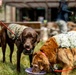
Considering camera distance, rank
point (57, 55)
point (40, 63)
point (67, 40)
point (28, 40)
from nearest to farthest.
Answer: point (40, 63), point (57, 55), point (67, 40), point (28, 40)

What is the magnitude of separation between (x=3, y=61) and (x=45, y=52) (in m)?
2.72

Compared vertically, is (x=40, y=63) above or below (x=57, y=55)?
below

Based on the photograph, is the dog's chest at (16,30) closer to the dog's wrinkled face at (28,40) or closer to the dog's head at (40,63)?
the dog's wrinkled face at (28,40)

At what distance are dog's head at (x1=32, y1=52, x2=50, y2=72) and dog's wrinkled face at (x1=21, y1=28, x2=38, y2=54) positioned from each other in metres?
0.51

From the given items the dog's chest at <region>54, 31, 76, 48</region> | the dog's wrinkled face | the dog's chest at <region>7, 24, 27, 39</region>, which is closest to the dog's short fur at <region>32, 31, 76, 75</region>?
the dog's chest at <region>54, 31, 76, 48</region>

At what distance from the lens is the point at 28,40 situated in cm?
620

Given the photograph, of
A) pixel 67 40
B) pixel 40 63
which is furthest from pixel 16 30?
pixel 40 63

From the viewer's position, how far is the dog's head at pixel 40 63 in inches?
218

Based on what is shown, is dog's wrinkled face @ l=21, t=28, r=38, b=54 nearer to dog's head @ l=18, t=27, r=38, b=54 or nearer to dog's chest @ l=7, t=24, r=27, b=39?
dog's head @ l=18, t=27, r=38, b=54

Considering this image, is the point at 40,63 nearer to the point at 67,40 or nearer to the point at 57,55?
the point at 57,55

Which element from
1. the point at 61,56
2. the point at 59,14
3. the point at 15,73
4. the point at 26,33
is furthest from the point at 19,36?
the point at 59,14

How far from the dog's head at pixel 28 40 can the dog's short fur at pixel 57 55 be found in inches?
17.1

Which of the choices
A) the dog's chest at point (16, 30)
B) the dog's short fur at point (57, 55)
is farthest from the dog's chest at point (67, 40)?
the dog's chest at point (16, 30)

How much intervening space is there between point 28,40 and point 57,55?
814mm
